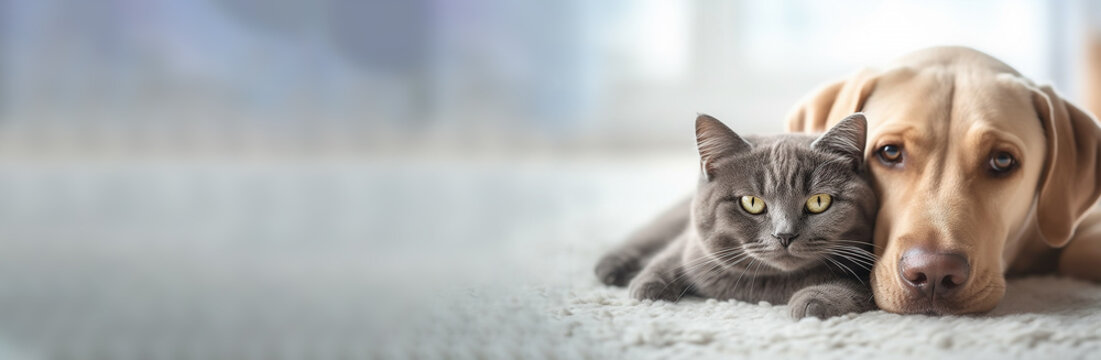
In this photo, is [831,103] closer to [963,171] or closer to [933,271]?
[963,171]

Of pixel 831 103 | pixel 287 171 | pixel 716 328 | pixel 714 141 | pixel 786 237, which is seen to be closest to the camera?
pixel 716 328

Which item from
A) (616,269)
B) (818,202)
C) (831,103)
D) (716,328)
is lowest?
(616,269)

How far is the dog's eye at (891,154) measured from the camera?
119 centimetres

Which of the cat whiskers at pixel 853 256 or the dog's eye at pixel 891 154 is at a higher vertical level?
the dog's eye at pixel 891 154

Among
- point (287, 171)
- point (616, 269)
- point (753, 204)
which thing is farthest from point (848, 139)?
point (287, 171)

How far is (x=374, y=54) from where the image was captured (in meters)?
2.52

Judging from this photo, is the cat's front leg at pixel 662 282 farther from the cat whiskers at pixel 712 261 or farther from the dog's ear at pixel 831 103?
the dog's ear at pixel 831 103

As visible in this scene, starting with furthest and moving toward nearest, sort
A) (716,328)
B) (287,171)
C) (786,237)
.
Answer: (287,171), (786,237), (716,328)

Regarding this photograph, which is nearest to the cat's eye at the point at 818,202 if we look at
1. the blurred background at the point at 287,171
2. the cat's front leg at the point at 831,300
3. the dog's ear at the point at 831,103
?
the cat's front leg at the point at 831,300

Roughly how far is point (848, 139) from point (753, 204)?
0.18 meters

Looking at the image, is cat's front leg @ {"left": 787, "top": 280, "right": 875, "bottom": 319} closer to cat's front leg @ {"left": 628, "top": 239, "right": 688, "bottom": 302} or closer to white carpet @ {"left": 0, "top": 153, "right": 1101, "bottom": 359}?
white carpet @ {"left": 0, "top": 153, "right": 1101, "bottom": 359}

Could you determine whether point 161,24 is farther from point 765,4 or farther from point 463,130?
point 765,4

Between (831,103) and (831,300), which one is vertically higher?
(831,103)

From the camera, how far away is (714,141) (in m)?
1.25
